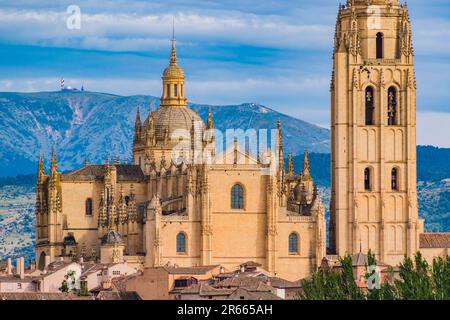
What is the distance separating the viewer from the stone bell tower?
118 m

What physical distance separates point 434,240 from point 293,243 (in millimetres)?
10699

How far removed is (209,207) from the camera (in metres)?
114

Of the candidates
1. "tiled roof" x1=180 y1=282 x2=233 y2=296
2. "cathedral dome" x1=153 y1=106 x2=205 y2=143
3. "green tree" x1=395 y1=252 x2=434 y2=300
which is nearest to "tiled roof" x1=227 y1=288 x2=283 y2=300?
"tiled roof" x1=180 y1=282 x2=233 y2=296

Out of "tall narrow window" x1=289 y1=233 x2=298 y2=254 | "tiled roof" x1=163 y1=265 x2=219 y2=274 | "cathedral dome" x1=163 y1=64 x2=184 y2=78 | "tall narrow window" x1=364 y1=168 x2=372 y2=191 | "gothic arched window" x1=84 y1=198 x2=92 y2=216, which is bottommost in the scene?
"tiled roof" x1=163 y1=265 x2=219 y2=274

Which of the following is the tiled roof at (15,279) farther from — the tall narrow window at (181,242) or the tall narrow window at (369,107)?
the tall narrow window at (369,107)

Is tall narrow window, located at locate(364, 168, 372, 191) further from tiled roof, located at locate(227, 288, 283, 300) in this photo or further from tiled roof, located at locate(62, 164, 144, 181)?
tiled roof, located at locate(227, 288, 283, 300)

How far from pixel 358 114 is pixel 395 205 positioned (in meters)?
6.16

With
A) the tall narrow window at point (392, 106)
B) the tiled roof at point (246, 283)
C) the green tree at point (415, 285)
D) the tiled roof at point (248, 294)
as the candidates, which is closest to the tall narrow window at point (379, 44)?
the tall narrow window at point (392, 106)

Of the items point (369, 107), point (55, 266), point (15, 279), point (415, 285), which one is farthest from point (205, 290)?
point (369, 107)

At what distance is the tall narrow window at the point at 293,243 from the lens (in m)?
114

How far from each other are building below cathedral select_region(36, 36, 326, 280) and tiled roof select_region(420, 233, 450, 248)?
7.67 metres

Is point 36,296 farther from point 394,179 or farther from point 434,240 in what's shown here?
point 434,240
